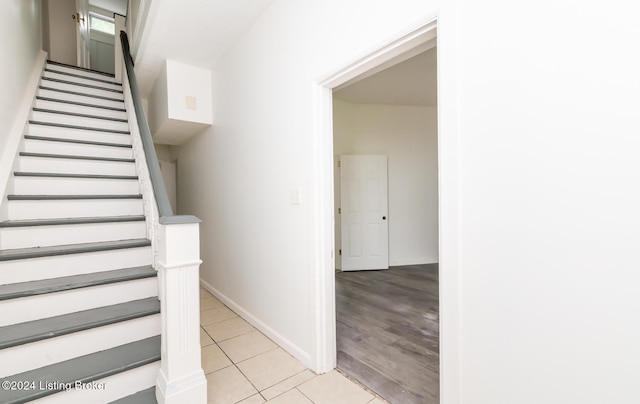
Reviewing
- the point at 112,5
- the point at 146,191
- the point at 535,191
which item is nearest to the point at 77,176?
the point at 146,191

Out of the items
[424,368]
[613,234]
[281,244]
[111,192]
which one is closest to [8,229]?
[111,192]

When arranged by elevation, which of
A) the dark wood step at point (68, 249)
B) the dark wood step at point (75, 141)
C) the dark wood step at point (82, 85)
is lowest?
the dark wood step at point (68, 249)

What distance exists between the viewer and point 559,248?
92cm

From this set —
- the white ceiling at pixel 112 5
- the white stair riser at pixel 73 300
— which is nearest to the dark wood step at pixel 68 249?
the white stair riser at pixel 73 300

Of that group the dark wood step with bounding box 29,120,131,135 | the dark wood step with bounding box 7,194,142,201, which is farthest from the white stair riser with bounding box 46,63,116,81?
the dark wood step with bounding box 7,194,142,201

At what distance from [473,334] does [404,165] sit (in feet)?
13.4

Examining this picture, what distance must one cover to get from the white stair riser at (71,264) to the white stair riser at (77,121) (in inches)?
74.3

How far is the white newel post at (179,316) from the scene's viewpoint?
4.67ft

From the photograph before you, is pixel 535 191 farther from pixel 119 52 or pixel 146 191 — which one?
pixel 119 52

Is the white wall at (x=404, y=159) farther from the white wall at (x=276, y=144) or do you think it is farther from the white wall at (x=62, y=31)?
the white wall at (x=62, y=31)

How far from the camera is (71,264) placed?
1857 mm

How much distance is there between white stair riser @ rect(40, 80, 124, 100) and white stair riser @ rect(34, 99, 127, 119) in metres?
0.43

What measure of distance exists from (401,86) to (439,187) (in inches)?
128

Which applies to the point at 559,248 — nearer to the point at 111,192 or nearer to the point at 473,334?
the point at 473,334
